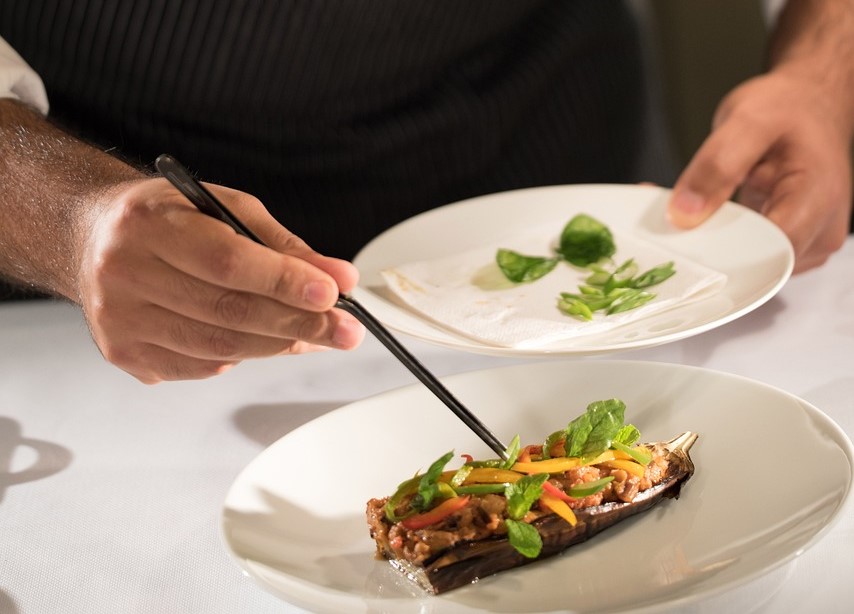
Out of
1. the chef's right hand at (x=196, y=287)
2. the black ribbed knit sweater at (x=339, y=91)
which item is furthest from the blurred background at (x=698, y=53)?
the chef's right hand at (x=196, y=287)

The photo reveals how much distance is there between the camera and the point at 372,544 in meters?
0.79

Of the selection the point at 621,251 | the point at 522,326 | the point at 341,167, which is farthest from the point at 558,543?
the point at 341,167

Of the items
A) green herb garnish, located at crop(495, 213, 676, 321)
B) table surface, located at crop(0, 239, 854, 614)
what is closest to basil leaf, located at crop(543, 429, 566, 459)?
table surface, located at crop(0, 239, 854, 614)

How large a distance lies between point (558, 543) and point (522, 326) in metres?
0.37

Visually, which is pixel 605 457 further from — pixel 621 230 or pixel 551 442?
pixel 621 230

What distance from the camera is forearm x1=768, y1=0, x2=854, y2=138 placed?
156 cm

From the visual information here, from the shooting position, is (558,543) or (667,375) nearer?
(558,543)

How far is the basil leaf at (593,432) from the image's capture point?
A: 78 cm

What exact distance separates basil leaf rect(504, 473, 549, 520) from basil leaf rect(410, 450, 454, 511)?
0.05 m

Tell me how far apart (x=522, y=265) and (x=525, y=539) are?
0.59 meters

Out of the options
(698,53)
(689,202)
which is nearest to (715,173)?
(689,202)

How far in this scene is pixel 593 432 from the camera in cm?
79

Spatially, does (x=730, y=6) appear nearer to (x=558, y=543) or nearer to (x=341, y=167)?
(x=341, y=167)

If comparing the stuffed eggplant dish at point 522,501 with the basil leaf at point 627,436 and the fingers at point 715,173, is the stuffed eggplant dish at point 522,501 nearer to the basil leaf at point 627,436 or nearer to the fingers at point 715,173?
the basil leaf at point 627,436
